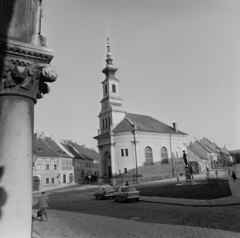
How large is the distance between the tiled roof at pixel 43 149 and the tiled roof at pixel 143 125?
633 inches

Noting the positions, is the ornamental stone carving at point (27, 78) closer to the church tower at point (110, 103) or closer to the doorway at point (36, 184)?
the church tower at point (110, 103)

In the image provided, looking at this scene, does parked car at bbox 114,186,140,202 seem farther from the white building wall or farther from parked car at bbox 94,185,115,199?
the white building wall

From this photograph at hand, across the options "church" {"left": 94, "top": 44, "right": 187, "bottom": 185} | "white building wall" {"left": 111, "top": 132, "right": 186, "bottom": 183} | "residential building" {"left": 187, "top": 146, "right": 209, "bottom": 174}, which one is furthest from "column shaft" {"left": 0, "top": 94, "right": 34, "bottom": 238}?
"residential building" {"left": 187, "top": 146, "right": 209, "bottom": 174}

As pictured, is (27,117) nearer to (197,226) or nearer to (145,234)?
(145,234)

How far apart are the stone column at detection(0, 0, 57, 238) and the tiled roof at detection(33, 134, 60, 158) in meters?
49.1

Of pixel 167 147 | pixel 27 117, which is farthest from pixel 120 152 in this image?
pixel 27 117

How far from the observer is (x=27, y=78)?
3.99m

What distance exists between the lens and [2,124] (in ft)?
11.9

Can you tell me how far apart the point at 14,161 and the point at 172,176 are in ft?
153

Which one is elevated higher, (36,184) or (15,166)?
(15,166)

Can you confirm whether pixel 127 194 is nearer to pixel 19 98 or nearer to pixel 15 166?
pixel 15 166

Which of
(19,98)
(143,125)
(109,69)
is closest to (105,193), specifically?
(19,98)

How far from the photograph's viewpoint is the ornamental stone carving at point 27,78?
151 inches

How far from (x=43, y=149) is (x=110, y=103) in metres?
18.2
